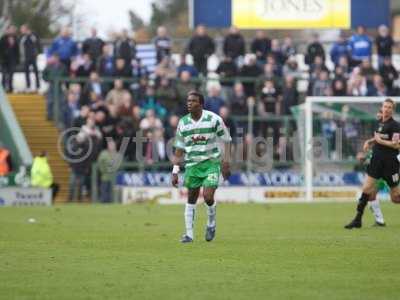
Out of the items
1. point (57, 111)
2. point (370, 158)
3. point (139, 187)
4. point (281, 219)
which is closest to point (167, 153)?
point (139, 187)

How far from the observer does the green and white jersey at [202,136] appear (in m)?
16.6

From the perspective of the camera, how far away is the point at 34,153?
112 ft

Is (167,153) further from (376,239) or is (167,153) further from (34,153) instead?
(376,239)

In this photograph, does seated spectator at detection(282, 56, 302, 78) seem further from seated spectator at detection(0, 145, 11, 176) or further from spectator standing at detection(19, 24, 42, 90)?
seated spectator at detection(0, 145, 11, 176)

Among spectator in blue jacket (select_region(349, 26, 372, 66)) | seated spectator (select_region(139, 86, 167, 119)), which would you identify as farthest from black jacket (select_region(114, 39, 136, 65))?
spectator in blue jacket (select_region(349, 26, 372, 66))

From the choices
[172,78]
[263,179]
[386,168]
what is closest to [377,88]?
[263,179]

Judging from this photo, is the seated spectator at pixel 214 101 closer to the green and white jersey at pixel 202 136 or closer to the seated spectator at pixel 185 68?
the seated spectator at pixel 185 68

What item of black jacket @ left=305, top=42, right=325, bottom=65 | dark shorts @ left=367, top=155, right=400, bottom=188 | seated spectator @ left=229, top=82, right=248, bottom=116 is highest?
black jacket @ left=305, top=42, right=325, bottom=65

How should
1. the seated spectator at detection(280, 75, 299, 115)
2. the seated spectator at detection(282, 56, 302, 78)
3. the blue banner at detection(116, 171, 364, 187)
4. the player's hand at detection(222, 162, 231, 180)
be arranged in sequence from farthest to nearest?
the seated spectator at detection(282, 56, 302, 78) → the seated spectator at detection(280, 75, 299, 115) → the blue banner at detection(116, 171, 364, 187) → the player's hand at detection(222, 162, 231, 180)

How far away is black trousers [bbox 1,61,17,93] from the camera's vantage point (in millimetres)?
34500

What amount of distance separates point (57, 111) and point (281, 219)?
1267cm

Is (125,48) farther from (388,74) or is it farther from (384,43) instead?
(384,43)

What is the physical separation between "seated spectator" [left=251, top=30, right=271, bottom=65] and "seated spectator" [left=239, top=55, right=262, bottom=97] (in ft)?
1.52

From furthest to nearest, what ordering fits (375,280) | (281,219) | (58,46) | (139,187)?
(58,46) → (139,187) → (281,219) → (375,280)
